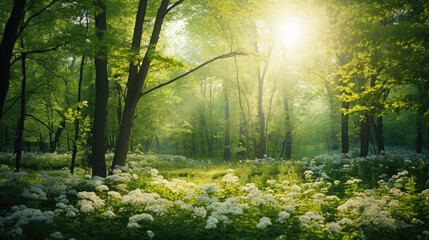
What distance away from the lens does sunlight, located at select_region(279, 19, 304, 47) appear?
570 inches

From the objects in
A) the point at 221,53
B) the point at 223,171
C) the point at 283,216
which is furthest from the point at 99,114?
the point at 221,53

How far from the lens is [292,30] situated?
52.7ft

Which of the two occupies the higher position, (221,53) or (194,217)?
(221,53)

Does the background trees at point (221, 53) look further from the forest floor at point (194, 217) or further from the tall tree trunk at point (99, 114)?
the forest floor at point (194, 217)

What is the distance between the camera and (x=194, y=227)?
468 cm

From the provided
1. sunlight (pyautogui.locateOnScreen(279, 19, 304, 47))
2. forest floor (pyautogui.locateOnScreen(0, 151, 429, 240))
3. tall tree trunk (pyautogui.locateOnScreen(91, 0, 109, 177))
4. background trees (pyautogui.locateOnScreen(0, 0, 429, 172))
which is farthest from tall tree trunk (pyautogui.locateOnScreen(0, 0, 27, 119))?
sunlight (pyautogui.locateOnScreen(279, 19, 304, 47))

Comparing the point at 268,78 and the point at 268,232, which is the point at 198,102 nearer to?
the point at 268,78

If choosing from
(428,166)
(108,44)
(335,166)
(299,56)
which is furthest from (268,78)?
(108,44)

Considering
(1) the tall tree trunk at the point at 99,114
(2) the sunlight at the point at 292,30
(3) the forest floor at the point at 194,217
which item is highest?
(2) the sunlight at the point at 292,30

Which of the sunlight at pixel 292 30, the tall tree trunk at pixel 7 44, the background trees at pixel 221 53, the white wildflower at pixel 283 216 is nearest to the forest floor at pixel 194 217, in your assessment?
the white wildflower at pixel 283 216

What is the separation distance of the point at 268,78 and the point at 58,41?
1596cm

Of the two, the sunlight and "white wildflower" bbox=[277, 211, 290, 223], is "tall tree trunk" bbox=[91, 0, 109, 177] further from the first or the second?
the sunlight

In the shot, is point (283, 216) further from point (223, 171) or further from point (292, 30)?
point (292, 30)

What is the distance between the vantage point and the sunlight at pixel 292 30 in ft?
47.5
